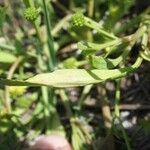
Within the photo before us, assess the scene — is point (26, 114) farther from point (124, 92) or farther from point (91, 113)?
point (124, 92)

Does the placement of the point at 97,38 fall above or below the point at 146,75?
above

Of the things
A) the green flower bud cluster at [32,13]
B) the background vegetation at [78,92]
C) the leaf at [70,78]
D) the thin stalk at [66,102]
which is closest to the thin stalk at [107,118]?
the background vegetation at [78,92]

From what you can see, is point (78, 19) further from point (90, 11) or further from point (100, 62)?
point (90, 11)

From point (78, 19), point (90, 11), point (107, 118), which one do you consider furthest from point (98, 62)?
point (90, 11)

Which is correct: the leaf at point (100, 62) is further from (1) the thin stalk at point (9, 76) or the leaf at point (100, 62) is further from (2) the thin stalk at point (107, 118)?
(1) the thin stalk at point (9, 76)

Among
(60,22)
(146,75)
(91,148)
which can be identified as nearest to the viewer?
(91,148)

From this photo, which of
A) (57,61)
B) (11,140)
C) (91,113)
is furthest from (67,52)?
(11,140)

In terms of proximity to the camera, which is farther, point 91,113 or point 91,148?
point 91,113
